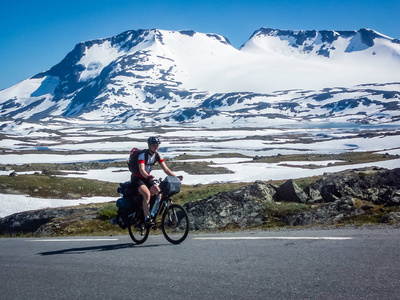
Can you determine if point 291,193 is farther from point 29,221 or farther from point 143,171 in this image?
point 29,221

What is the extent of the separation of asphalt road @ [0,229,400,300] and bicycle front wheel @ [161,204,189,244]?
29cm

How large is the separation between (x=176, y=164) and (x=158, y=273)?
12226 cm

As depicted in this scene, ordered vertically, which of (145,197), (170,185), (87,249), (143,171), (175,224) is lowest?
(87,249)

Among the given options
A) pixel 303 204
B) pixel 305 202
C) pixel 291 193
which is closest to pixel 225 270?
pixel 303 204

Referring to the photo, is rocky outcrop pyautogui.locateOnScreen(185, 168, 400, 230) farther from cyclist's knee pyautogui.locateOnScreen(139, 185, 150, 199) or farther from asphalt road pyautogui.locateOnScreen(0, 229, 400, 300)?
cyclist's knee pyautogui.locateOnScreen(139, 185, 150, 199)

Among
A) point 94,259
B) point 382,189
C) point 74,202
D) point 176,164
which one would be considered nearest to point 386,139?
point 176,164

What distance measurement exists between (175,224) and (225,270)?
3.85 metres

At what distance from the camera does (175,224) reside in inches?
424

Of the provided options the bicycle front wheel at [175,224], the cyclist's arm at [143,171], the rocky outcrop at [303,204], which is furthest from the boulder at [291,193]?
the cyclist's arm at [143,171]

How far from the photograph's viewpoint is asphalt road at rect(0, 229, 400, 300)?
5906 mm

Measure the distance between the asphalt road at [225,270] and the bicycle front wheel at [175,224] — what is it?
0.29 m

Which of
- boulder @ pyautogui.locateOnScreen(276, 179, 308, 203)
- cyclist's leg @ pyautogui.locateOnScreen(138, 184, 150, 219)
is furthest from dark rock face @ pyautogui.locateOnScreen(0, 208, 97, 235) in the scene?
cyclist's leg @ pyautogui.locateOnScreen(138, 184, 150, 219)

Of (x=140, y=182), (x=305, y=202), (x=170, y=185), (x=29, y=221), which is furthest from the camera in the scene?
(x=29, y=221)

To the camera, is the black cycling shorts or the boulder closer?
the black cycling shorts
